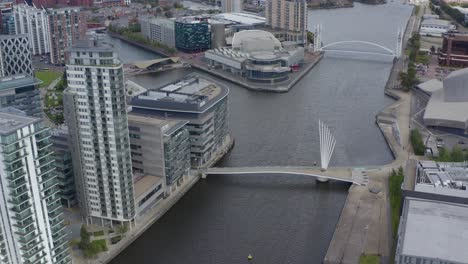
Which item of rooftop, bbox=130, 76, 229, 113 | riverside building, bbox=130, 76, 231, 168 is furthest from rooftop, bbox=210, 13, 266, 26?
riverside building, bbox=130, 76, 231, 168

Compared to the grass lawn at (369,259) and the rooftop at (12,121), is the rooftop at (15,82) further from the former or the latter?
the grass lawn at (369,259)

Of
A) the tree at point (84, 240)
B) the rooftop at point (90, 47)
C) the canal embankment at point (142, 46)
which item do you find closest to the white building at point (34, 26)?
the canal embankment at point (142, 46)

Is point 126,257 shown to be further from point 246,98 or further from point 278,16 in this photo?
point 278,16

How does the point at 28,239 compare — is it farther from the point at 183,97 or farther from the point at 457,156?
the point at 457,156

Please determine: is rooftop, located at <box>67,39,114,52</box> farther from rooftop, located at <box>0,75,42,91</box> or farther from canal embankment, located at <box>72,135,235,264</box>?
rooftop, located at <box>0,75,42,91</box>

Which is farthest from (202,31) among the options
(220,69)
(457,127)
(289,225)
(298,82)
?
(289,225)

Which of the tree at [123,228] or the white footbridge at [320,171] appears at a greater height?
the white footbridge at [320,171]
